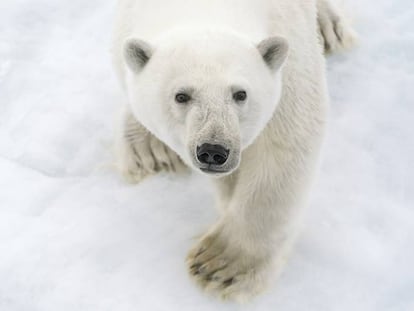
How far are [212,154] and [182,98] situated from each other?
0.70ft

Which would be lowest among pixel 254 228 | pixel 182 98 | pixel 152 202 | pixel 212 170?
pixel 152 202

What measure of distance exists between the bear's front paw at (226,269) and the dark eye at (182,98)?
2.61 feet

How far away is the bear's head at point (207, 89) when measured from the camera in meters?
2.00

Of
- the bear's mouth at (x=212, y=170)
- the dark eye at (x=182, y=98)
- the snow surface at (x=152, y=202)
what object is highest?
the dark eye at (x=182, y=98)

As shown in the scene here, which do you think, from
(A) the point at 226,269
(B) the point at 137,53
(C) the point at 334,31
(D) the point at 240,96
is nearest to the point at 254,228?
(A) the point at 226,269

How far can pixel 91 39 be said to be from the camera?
3.86 metres

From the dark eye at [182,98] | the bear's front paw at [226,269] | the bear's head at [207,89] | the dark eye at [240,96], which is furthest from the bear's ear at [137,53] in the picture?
the bear's front paw at [226,269]

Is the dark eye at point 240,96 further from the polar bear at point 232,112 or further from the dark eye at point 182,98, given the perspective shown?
the dark eye at point 182,98

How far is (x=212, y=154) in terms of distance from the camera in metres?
1.96

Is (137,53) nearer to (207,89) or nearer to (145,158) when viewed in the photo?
(207,89)

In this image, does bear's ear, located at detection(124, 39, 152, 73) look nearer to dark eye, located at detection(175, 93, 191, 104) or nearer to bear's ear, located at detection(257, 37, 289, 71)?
dark eye, located at detection(175, 93, 191, 104)

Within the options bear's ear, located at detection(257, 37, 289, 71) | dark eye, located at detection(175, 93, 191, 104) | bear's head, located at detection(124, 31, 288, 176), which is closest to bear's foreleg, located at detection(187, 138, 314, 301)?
bear's head, located at detection(124, 31, 288, 176)

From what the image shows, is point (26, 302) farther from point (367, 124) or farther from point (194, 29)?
point (367, 124)

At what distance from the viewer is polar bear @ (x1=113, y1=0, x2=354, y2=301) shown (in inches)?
80.7
